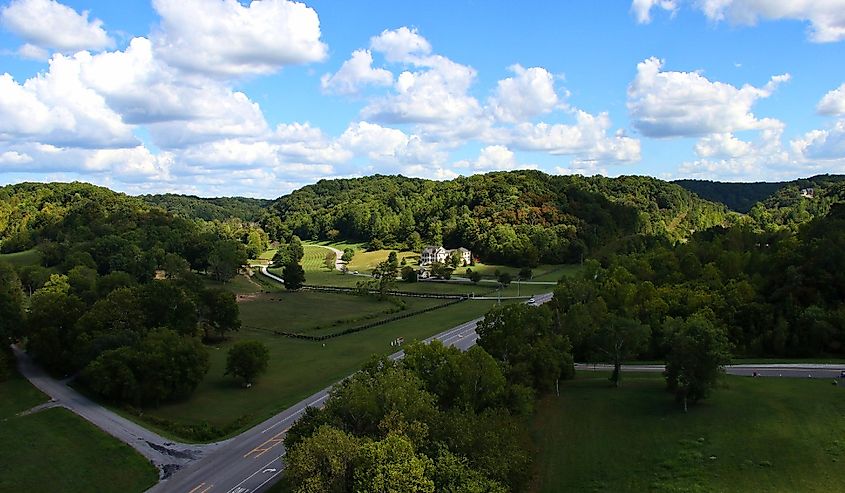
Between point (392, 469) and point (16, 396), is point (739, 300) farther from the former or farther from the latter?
point (16, 396)

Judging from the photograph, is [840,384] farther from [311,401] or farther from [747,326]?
[311,401]

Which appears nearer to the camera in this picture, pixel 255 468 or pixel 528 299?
pixel 255 468

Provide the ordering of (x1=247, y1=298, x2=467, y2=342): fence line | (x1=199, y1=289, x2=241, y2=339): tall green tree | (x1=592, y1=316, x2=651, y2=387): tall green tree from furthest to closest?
(x1=247, y1=298, x2=467, y2=342): fence line → (x1=199, y1=289, x2=241, y2=339): tall green tree → (x1=592, y1=316, x2=651, y2=387): tall green tree

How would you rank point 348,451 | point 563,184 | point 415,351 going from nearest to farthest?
point 348,451 < point 415,351 < point 563,184

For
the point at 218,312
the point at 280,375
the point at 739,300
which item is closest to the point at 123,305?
the point at 218,312

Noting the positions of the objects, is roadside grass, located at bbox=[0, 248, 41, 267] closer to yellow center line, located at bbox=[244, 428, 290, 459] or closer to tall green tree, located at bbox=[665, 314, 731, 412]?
yellow center line, located at bbox=[244, 428, 290, 459]

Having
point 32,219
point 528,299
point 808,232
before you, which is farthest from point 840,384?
point 32,219

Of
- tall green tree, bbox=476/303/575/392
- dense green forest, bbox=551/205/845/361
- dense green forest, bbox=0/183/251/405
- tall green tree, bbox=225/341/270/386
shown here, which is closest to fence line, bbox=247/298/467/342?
dense green forest, bbox=0/183/251/405
